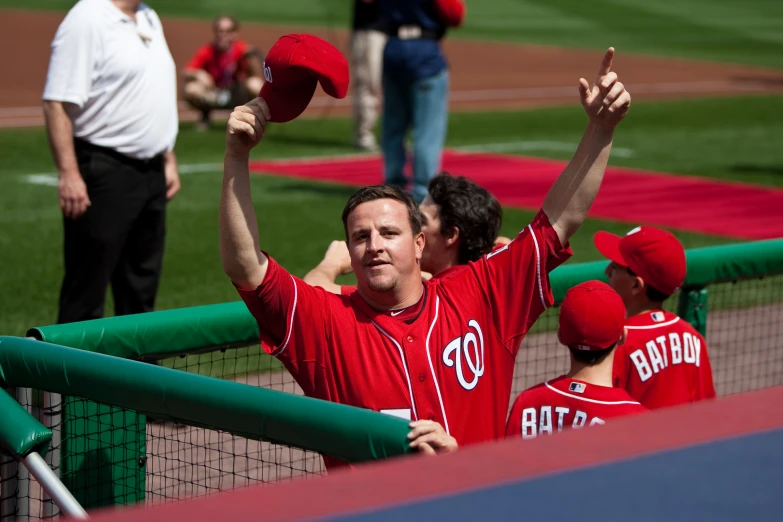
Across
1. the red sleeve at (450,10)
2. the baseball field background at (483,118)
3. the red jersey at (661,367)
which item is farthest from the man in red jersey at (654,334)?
the red sleeve at (450,10)

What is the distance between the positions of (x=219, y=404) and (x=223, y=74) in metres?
14.1

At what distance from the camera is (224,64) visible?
16156 mm

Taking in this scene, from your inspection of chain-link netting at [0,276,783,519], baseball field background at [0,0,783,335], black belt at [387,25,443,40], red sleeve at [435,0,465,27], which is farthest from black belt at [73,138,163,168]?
red sleeve at [435,0,465,27]

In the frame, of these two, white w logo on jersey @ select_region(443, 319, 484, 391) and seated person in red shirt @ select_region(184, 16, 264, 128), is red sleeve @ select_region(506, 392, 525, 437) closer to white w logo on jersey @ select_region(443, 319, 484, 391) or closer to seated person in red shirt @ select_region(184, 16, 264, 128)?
white w logo on jersey @ select_region(443, 319, 484, 391)

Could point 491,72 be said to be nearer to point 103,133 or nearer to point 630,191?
point 630,191

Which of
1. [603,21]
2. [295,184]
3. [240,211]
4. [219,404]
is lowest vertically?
[603,21]

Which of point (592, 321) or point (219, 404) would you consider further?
point (592, 321)

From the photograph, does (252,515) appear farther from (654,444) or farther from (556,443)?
(654,444)

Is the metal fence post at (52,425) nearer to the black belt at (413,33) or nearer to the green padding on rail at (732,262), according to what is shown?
the green padding on rail at (732,262)

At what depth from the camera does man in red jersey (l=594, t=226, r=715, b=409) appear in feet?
13.1

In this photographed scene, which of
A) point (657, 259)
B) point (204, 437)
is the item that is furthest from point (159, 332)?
point (657, 259)

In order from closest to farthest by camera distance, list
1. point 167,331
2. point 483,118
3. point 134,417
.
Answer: point 134,417 → point 167,331 → point 483,118

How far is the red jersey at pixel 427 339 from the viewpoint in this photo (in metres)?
3.19

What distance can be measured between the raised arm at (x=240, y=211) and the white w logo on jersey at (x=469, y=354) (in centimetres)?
58
